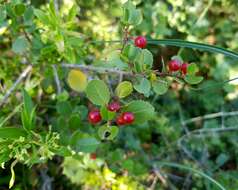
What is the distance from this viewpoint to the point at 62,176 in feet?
5.60

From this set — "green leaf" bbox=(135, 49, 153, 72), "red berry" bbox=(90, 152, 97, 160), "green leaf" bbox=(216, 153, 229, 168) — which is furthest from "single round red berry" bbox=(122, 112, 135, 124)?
"green leaf" bbox=(216, 153, 229, 168)

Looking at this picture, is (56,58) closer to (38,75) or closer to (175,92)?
(38,75)

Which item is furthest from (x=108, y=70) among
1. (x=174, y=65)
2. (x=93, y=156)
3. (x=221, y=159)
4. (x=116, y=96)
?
(x=221, y=159)

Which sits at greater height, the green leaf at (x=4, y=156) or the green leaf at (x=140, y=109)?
the green leaf at (x=140, y=109)

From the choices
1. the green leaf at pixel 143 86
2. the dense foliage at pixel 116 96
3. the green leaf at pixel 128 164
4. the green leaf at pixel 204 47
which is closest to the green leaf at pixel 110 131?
the dense foliage at pixel 116 96

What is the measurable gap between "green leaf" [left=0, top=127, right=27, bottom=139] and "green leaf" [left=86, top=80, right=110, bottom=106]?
0.58ft

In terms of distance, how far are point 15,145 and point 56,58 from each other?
440mm

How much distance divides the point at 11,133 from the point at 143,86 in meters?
0.32

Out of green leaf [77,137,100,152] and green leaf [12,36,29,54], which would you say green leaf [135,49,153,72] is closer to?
green leaf [77,137,100,152]

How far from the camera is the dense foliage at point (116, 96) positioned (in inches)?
41.9

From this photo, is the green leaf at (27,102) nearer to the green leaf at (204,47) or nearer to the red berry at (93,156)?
the green leaf at (204,47)

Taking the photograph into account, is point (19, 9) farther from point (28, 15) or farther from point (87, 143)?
point (87, 143)

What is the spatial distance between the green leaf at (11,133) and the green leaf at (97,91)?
0.18 m

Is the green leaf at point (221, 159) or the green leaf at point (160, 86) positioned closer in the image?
the green leaf at point (160, 86)
